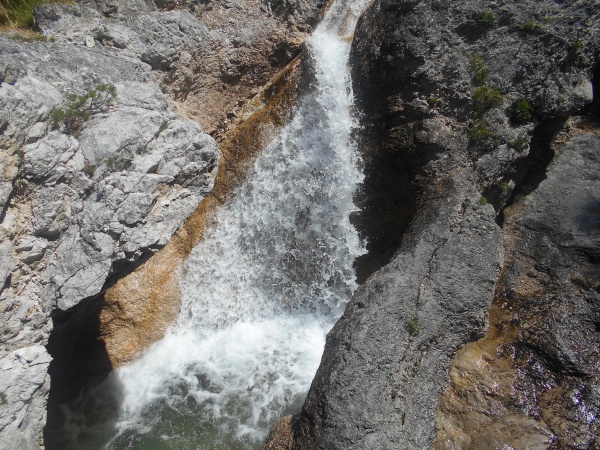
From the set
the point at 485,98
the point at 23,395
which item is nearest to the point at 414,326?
the point at 485,98

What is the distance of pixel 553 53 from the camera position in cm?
644

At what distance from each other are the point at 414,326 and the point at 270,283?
3.49 m

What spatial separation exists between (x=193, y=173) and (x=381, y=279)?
402 cm

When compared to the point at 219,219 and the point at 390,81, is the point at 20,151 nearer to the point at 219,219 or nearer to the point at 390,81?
the point at 219,219

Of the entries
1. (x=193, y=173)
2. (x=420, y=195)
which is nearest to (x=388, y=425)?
(x=420, y=195)

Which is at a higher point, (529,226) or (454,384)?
(529,226)

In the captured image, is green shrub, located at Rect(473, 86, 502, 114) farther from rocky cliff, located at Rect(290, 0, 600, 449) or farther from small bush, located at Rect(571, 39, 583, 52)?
small bush, located at Rect(571, 39, 583, 52)

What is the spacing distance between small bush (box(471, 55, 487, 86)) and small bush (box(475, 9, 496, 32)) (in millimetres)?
514

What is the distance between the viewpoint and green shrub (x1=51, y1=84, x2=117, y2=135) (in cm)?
585

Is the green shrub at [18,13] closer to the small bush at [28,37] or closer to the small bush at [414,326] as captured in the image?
the small bush at [28,37]

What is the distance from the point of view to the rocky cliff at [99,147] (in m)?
5.24

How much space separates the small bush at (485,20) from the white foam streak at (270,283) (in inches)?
100

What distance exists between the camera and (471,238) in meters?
5.55

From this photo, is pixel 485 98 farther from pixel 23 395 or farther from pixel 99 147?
pixel 23 395
